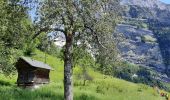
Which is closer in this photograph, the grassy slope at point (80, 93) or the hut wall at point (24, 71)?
the grassy slope at point (80, 93)

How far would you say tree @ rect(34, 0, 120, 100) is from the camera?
3228 cm

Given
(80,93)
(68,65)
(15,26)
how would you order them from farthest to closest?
(80,93), (15,26), (68,65)

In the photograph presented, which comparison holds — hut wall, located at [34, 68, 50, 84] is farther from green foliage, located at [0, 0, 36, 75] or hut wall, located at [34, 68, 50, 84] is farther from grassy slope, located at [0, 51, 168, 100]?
green foliage, located at [0, 0, 36, 75]

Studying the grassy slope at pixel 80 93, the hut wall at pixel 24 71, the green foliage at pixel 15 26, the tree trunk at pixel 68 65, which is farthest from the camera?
the hut wall at pixel 24 71

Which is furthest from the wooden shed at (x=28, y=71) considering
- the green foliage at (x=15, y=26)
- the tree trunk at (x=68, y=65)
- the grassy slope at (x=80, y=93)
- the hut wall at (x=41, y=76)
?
the tree trunk at (x=68, y=65)

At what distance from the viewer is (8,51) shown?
3891cm

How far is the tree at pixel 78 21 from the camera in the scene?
32281 millimetres

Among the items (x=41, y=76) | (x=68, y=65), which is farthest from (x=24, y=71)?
(x=68, y=65)

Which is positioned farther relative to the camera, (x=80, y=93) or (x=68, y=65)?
(x=80, y=93)

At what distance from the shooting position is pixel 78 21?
3228 cm

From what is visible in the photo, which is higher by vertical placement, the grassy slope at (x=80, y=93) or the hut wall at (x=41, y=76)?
the grassy slope at (x=80, y=93)

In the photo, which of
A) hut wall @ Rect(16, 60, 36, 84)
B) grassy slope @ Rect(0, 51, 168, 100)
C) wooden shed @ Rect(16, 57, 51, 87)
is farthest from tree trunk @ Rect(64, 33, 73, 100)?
hut wall @ Rect(16, 60, 36, 84)

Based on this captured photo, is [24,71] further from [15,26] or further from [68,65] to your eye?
[68,65]

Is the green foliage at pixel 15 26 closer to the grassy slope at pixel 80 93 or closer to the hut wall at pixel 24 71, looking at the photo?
the grassy slope at pixel 80 93
